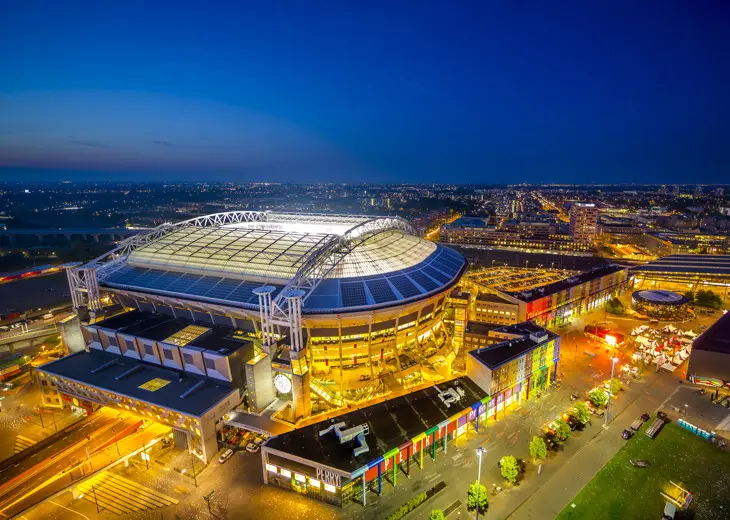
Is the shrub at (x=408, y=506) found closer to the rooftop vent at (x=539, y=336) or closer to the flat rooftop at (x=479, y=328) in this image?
the rooftop vent at (x=539, y=336)

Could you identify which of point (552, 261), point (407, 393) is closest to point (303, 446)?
point (407, 393)

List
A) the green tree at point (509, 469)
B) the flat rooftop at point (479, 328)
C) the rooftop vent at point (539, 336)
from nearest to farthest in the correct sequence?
the green tree at point (509, 469) < the rooftop vent at point (539, 336) < the flat rooftop at point (479, 328)

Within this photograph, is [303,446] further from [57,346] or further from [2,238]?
[2,238]

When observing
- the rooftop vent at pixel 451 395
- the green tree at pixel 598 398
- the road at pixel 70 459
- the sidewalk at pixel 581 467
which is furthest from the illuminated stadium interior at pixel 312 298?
the sidewalk at pixel 581 467

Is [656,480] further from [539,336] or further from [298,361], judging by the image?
[298,361]

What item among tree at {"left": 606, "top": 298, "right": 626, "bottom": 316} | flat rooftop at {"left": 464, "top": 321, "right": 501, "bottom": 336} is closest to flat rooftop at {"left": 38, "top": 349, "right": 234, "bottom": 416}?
flat rooftop at {"left": 464, "top": 321, "right": 501, "bottom": 336}

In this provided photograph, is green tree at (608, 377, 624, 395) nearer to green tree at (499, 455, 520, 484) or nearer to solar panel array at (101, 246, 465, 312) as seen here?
green tree at (499, 455, 520, 484)

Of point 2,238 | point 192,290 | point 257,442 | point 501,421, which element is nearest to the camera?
point 257,442
